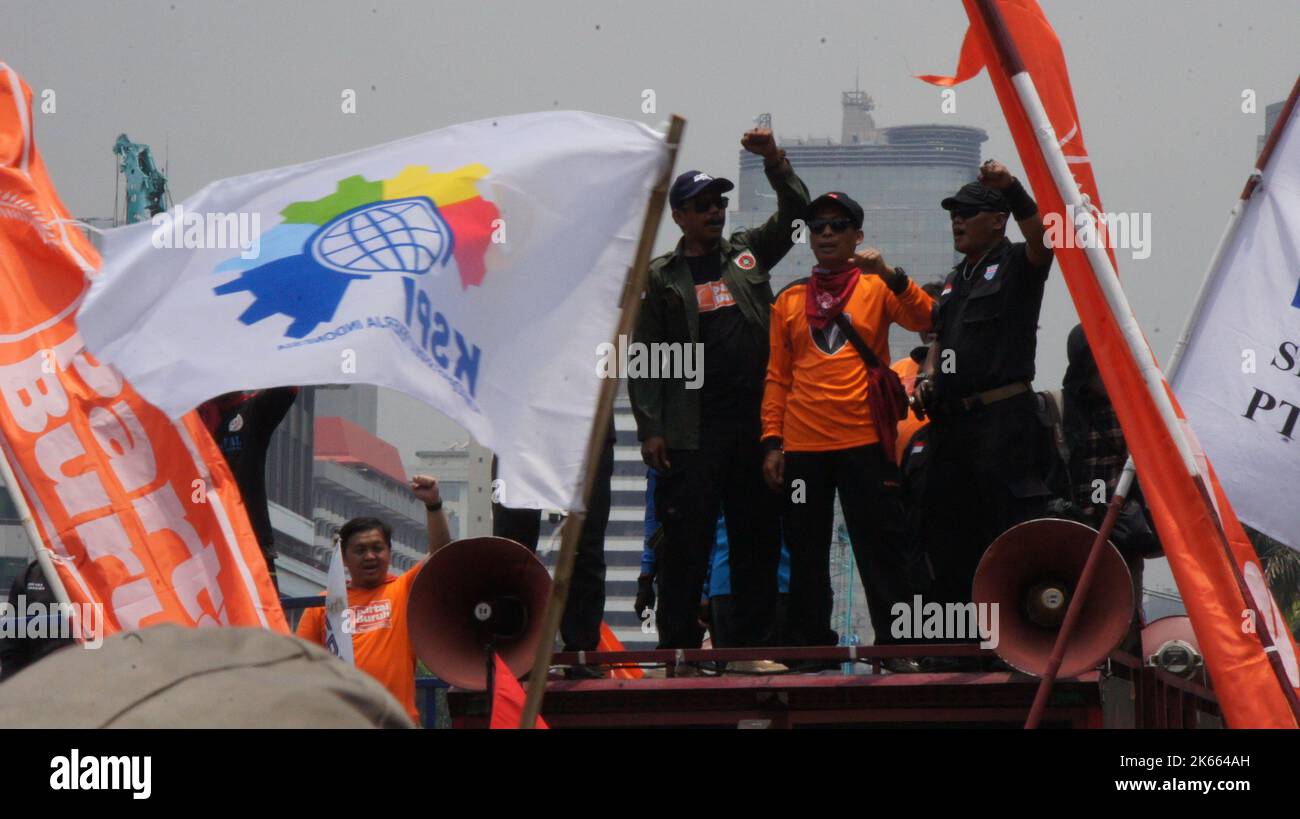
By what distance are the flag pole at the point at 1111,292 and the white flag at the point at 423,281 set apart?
154 centimetres

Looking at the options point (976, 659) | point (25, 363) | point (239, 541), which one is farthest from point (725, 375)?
point (25, 363)

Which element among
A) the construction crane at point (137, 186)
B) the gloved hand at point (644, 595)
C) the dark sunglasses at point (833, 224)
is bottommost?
the gloved hand at point (644, 595)

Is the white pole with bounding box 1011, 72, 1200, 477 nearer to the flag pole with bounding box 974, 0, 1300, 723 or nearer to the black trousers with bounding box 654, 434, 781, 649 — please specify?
the flag pole with bounding box 974, 0, 1300, 723

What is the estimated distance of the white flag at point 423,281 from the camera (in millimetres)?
5016

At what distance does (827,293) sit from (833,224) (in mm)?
293

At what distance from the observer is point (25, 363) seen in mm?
7043

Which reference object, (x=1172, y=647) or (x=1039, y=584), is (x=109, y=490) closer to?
(x=1039, y=584)

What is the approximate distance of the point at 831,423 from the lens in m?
7.87

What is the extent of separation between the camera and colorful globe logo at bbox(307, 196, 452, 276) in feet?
17.1

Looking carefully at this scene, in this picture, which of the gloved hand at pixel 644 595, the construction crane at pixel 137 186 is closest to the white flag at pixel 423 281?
the gloved hand at pixel 644 595

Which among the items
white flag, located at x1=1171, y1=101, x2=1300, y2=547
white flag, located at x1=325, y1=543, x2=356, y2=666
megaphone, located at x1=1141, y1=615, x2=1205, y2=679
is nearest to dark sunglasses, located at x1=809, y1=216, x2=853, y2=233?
white flag, located at x1=1171, y1=101, x2=1300, y2=547

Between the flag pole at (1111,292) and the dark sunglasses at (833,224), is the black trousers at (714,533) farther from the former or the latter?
the flag pole at (1111,292)
